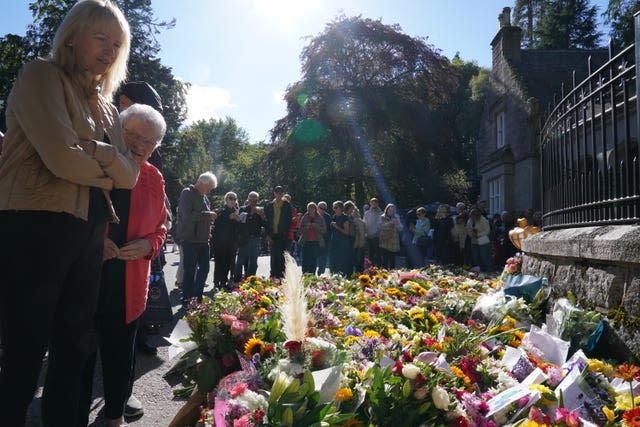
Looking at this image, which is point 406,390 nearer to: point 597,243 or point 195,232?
point 597,243

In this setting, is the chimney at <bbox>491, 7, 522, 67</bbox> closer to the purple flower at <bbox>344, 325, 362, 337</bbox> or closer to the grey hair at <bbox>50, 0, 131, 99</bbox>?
the purple flower at <bbox>344, 325, 362, 337</bbox>

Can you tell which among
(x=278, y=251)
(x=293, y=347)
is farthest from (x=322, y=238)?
(x=293, y=347)

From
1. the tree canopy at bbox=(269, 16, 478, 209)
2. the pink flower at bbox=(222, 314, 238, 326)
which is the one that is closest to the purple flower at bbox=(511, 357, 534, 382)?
the pink flower at bbox=(222, 314, 238, 326)

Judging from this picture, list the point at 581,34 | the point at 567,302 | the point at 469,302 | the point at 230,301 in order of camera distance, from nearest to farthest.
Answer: the point at 567,302 < the point at 230,301 < the point at 469,302 < the point at 581,34

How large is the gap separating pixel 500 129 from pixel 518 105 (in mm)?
2465

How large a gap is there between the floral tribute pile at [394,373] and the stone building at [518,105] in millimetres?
15880

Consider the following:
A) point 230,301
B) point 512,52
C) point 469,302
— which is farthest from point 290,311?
point 512,52

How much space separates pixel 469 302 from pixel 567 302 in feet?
3.69

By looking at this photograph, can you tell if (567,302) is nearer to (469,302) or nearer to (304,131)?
(469,302)

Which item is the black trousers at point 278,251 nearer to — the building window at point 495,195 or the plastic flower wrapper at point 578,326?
the plastic flower wrapper at point 578,326

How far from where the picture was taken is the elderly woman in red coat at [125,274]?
2.55 metres

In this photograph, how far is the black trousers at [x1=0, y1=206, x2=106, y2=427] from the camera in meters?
1.75

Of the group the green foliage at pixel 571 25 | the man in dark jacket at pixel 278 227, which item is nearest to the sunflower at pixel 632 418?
the man in dark jacket at pixel 278 227

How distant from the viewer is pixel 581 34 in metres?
38.5
